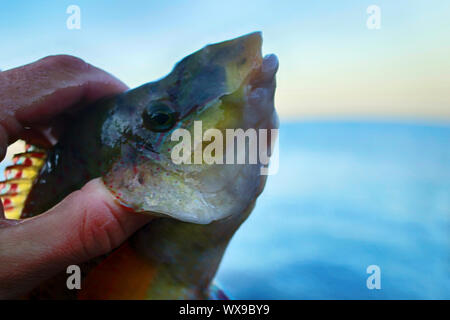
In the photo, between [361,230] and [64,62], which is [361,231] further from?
[64,62]

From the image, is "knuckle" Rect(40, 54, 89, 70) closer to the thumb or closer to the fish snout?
the thumb

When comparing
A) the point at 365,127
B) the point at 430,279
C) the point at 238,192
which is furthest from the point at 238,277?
the point at 365,127

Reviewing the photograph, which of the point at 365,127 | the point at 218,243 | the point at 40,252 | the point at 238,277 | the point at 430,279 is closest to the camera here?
the point at 40,252

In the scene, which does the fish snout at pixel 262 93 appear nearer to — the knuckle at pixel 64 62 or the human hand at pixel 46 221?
the human hand at pixel 46 221

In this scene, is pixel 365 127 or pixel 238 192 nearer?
pixel 238 192
